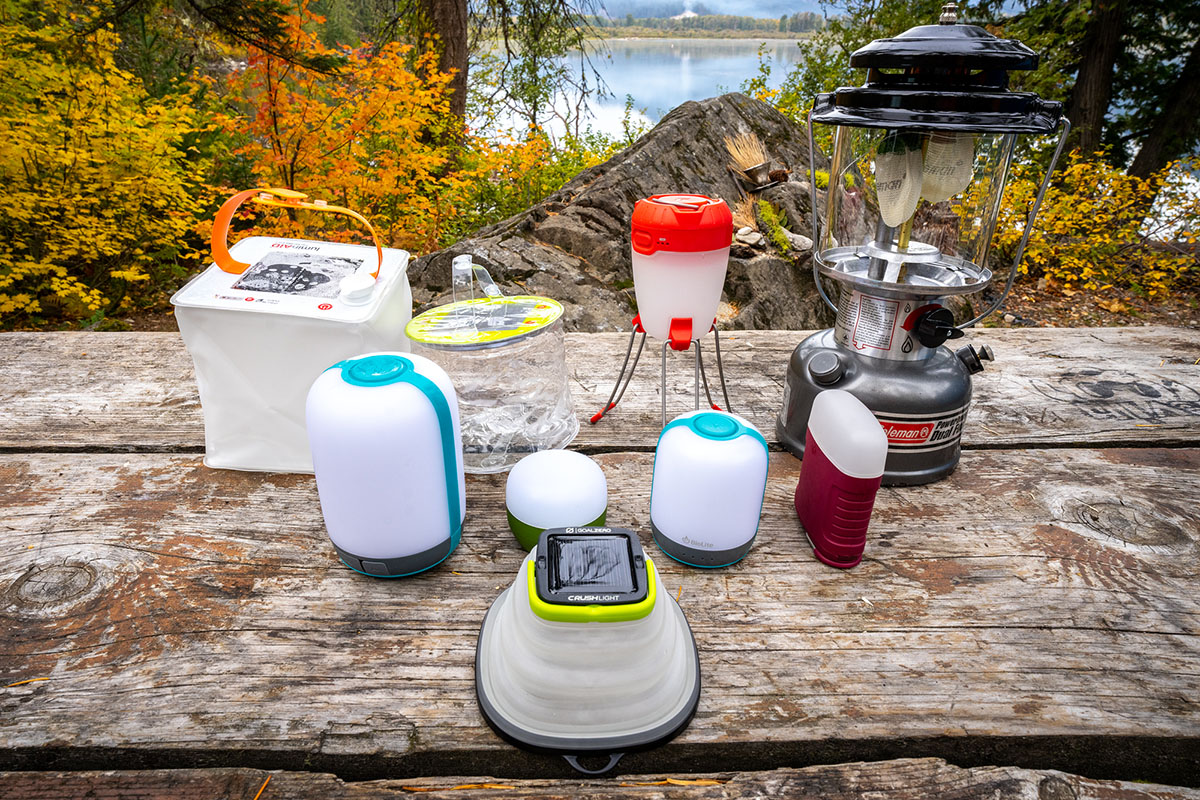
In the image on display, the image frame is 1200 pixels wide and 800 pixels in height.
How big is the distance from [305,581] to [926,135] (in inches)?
42.8

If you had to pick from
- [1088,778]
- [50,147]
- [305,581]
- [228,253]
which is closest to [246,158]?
[50,147]

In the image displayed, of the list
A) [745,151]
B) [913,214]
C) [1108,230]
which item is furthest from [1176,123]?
[913,214]

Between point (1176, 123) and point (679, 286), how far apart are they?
Answer: 5.99m

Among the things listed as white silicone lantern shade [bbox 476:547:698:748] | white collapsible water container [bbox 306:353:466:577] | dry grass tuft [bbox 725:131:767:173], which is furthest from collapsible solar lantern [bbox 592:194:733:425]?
dry grass tuft [bbox 725:131:767:173]

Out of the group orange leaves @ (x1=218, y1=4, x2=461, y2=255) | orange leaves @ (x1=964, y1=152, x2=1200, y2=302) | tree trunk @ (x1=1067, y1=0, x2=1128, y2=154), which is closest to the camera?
orange leaves @ (x1=218, y1=4, x2=461, y2=255)

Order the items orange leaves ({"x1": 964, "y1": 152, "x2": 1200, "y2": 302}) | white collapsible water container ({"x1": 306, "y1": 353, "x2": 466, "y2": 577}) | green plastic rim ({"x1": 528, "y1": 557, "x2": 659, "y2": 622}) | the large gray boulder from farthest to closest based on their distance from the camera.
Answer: orange leaves ({"x1": 964, "y1": 152, "x2": 1200, "y2": 302}), the large gray boulder, white collapsible water container ({"x1": 306, "y1": 353, "x2": 466, "y2": 577}), green plastic rim ({"x1": 528, "y1": 557, "x2": 659, "y2": 622})

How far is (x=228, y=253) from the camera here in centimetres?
102

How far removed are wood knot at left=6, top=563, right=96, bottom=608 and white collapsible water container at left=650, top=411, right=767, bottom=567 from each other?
0.73 metres

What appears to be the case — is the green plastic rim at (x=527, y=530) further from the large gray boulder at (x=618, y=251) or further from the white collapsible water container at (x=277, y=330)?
the large gray boulder at (x=618, y=251)

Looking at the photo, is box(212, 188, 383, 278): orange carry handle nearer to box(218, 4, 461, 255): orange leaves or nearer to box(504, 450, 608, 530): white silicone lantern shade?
box(504, 450, 608, 530): white silicone lantern shade

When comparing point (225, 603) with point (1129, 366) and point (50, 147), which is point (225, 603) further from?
point (50, 147)

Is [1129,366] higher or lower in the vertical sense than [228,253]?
lower

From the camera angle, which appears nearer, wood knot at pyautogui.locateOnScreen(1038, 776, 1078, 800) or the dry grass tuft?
wood knot at pyautogui.locateOnScreen(1038, 776, 1078, 800)

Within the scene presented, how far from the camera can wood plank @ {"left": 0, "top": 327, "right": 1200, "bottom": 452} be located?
3.90ft
